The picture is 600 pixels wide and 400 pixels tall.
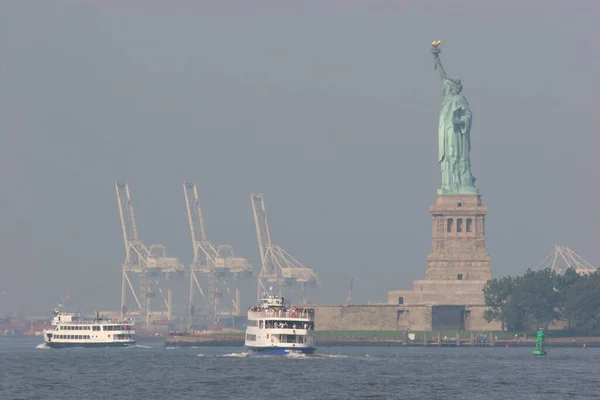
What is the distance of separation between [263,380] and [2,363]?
48.8m

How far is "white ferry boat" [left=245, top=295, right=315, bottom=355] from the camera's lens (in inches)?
7062

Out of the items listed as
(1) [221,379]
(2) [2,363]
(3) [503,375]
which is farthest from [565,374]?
(2) [2,363]

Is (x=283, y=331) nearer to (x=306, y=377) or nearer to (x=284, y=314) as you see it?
(x=284, y=314)

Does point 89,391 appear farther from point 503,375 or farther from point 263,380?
point 503,375

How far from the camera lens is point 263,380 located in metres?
146

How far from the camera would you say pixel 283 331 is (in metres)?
179

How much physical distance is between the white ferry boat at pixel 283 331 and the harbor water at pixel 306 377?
122 centimetres

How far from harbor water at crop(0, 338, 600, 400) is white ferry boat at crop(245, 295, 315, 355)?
1223 millimetres

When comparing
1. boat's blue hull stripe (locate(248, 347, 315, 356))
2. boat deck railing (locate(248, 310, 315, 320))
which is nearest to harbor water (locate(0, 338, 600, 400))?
boat's blue hull stripe (locate(248, 347, 315, 356))

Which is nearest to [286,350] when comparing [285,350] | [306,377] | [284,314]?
[285,350]

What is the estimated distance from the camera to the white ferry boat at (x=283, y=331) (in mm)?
179375

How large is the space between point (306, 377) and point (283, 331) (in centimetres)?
2915

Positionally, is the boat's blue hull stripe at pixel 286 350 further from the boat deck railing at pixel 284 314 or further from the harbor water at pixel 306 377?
the boat deck railing at pixel 284 314

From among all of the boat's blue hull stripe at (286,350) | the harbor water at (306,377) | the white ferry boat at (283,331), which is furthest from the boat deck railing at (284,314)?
the harbor water at (306,377)
